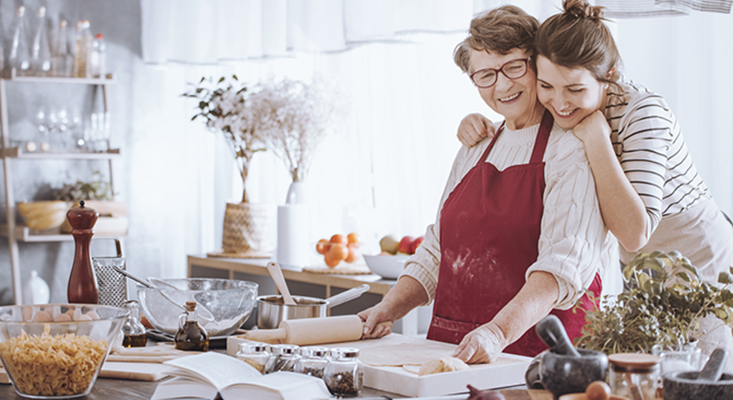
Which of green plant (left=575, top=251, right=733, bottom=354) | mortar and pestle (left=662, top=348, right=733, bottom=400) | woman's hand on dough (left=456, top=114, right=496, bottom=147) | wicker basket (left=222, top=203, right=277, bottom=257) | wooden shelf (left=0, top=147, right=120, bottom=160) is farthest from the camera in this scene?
wooden shelf (left=0, top=147, right=120, bottom=160)

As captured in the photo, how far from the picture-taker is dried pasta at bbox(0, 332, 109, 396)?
1.14 metres

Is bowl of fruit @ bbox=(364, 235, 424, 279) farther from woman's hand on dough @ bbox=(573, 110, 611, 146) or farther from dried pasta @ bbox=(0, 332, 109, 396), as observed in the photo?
dried pasta @ bbox=(0, 332, 109, 396)

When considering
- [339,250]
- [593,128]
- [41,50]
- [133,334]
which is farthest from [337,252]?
[41,50]

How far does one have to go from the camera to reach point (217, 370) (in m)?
1.15

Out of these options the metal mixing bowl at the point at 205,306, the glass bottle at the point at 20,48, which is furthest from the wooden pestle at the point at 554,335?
the glass bottle at the point at 20,48

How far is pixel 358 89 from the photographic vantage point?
134 inches

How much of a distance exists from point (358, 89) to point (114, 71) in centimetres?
187

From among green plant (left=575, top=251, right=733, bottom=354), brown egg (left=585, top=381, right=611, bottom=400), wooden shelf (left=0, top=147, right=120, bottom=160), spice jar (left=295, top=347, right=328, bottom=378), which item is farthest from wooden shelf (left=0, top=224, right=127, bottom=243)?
brown egg (left=585, top=381, right=611, bottom=400)

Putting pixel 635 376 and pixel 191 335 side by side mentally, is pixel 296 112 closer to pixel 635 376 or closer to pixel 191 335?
pixel 191 335

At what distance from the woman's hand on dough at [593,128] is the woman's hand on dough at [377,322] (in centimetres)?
59

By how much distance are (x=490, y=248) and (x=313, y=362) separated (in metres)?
0.60

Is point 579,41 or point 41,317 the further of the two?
point 579,41

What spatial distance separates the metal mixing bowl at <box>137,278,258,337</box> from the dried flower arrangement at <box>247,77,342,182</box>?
5.24 ft

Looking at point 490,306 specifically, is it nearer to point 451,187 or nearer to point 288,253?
point 451,187
